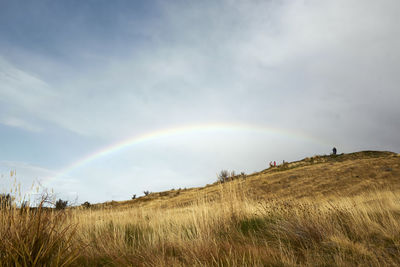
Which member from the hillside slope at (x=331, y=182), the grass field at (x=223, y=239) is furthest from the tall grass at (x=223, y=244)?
the hillside slope at (x=331, y=182)

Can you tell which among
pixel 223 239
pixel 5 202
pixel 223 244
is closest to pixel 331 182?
pixel 223 239

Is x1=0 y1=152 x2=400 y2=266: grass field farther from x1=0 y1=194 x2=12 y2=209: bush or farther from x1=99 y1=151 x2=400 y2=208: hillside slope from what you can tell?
x1=99 y1=151 x2=400 y2=208: hillside slope

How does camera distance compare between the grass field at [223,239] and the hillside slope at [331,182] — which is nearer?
the grass field at [223,239]

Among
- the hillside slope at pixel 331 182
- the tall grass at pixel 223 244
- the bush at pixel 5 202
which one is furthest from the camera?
the hillside slope at pixel 331 182

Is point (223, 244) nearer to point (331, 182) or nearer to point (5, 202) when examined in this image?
point (5, 202)

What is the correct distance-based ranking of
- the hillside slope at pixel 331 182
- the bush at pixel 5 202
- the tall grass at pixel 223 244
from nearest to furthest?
the tall grass at pixel 223 244
the bush at pixel 5 202
the hillside slope at pixel 331 182

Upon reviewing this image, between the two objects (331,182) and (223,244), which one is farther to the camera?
(331,182)

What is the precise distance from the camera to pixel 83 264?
3.42 meters

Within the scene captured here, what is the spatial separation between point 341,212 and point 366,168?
1771 centimetres

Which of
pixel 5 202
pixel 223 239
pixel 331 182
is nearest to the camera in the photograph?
pixel 5 202

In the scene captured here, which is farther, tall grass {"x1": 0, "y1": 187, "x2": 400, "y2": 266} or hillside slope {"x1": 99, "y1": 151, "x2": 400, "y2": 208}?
hillside slope {"x1": 99, "y1": 151, "x2": 400, "y2": 208}

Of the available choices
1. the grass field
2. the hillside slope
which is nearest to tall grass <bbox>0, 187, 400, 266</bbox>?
the grass field

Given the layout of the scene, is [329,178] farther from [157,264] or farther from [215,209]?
[157,264]

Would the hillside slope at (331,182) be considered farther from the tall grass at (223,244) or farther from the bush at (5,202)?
the bush at (5,202)
